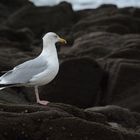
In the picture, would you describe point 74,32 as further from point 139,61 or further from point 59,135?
point 59,135

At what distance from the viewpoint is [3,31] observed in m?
29.6

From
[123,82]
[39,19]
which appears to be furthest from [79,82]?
[39,19]

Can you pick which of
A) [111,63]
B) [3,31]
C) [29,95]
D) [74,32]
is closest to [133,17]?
[74,32]

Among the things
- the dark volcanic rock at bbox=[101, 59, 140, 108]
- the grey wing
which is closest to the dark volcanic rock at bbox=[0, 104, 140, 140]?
the grey wing

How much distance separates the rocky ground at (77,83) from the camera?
8.45m

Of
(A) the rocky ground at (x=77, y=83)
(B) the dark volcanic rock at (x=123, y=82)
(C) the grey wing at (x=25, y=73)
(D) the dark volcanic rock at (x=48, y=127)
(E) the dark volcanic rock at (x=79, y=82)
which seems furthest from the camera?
(B) the dark volcanic rock at (x=123, y=82)

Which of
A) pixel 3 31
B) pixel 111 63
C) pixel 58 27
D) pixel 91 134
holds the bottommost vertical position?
pixel 58 27

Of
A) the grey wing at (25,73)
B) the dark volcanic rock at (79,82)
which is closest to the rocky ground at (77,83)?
the dark volcanic rock at (79,82)

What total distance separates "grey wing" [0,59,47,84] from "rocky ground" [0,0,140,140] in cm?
36

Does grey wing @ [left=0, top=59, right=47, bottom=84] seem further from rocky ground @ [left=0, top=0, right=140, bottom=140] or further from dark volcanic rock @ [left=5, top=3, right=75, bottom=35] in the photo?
dark volcanic rock @ [left=5, top=3, right=75, bottom=35]

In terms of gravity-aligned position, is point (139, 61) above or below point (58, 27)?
above

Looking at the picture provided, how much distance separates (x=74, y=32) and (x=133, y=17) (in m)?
3.10

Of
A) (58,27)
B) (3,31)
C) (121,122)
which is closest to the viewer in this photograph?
(121,122)

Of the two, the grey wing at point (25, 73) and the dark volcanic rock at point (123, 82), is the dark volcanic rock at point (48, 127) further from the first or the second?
the dark volcanic rock at point (123, 82)
